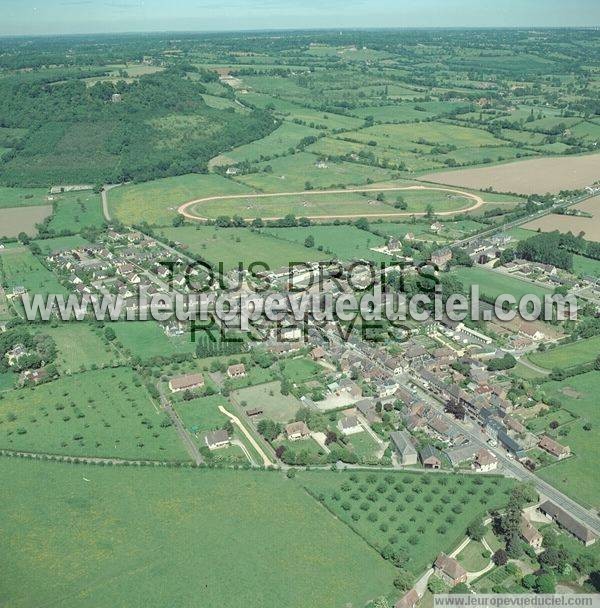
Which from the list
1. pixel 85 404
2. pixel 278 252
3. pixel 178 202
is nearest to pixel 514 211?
pixel 278 252

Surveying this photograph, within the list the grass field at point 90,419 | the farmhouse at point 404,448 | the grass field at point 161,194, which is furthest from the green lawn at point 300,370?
the grass field at point 161,194

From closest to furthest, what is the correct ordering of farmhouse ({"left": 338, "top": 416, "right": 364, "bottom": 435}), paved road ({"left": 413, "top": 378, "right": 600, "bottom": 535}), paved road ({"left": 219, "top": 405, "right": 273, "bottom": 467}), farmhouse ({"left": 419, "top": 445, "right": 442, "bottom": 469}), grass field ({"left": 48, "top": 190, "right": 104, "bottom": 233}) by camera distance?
paved road ({"left": 413, "top": 378, "right": 600, "bottom": 535}) < farmhouse ({"left": 419, "top": 445, "right": 442, "bottom": 469}) < paved road ({"left": 219, "top": 405, "right": 273, "bottom": 467}) < farmhouse ({"left": 338, "top": 416, "right": 364, "bottom": 435}) < grass field ({"left": 48, "top": 190, "right": 104, "bottom": 233})

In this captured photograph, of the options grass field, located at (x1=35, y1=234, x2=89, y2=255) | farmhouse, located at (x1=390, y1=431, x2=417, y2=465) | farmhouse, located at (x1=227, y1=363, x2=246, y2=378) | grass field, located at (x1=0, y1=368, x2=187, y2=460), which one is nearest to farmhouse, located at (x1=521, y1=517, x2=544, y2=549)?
farmhouse, located at (x1=390, y1=431, x2=417, y2=465)

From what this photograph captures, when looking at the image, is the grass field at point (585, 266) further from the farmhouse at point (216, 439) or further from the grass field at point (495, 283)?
the farmhouse at point (216, 439)

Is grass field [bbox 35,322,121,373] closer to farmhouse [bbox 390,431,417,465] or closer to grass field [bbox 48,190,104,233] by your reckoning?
farmhouse [bbox 390,431,417,465]

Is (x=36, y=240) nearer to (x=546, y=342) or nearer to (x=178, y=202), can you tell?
(x=178, y=202)

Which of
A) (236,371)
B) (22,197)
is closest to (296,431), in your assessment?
(236,371)

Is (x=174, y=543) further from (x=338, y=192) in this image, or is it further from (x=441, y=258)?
(x=338, y=192)
